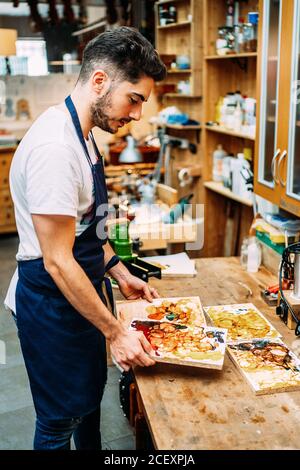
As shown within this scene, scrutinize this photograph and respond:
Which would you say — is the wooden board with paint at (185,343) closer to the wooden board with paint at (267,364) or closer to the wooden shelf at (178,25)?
the wooden board with paint at (267,364)

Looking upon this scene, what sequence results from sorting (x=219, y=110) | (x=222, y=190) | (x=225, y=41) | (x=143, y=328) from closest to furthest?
(x=143, y=328) → (x=225, y=41) → (x=222, y=190) → (x=219, y=110)

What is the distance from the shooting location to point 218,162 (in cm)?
434

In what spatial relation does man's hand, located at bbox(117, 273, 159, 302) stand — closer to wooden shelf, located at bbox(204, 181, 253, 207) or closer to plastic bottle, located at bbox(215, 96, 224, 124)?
wooden shelf, located at bbox(204, 181, 253, 207)

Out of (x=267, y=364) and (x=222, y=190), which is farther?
(x=222, y=190)

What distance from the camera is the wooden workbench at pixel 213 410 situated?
127 cm

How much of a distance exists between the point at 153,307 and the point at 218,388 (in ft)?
1.60

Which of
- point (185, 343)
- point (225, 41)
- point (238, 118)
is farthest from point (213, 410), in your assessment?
point (225, 41)

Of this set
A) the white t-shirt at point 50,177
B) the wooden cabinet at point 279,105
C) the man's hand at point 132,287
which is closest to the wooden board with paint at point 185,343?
the man's hand at point 132,287

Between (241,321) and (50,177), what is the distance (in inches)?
36.3


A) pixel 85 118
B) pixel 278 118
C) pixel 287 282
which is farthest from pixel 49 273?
pixel 278 118

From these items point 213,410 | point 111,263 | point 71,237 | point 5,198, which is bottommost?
point 5,198

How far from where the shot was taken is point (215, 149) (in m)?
4.47

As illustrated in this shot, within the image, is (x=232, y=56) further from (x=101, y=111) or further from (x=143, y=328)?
(x=143, y=328)

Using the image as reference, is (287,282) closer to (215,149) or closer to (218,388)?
(218,388)
